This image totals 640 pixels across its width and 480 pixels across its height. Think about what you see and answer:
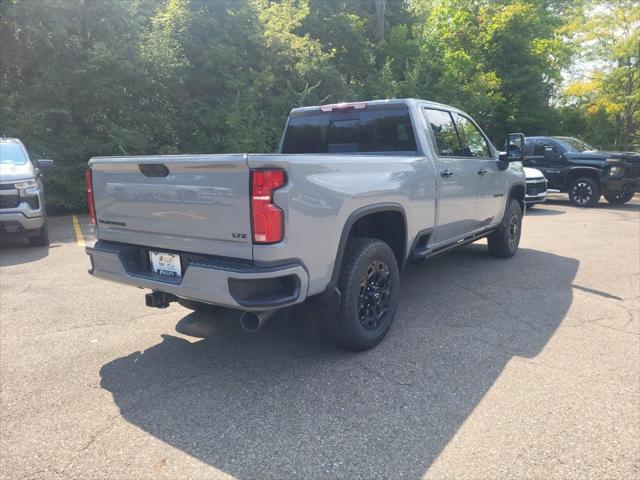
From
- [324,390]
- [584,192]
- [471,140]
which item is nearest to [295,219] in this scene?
[324,390]

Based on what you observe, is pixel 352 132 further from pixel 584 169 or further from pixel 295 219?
pixel 584 169

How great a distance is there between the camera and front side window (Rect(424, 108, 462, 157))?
4.66 m

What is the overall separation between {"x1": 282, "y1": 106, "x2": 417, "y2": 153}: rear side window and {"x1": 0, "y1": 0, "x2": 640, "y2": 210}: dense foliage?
8.46 metres

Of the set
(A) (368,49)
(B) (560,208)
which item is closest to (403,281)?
(B) (560,208)

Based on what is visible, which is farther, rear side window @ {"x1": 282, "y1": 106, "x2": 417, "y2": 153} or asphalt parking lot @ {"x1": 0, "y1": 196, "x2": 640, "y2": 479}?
rear side window @ {"x1": 282, "y1": 106, "x2": 417, "y2": 153}

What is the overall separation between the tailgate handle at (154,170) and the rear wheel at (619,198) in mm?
13096

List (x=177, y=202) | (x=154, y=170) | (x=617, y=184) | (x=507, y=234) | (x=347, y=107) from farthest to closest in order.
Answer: (x=617, y=184) < (x=507, y=234) < (x=347, y=107) < (x=154, y=170) < (x=177, y=202)

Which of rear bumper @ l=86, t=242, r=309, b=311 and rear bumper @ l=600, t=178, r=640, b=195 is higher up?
rear bumper @ l=86, t=242, r=309, b=311

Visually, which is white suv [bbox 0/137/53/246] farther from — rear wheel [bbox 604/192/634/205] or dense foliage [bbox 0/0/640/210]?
rear wheel [bbox 604/192/634/205]

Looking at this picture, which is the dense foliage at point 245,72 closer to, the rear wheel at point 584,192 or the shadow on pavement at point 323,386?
the rear wheel at point 584,192

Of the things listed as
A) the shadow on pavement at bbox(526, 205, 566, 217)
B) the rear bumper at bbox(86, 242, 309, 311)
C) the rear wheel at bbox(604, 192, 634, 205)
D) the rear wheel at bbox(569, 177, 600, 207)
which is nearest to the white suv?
the rear bumper at bbox(86, 242, 309, 311)

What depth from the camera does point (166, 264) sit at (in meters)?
3.23

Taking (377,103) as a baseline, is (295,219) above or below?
below

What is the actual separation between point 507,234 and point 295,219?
447cm
